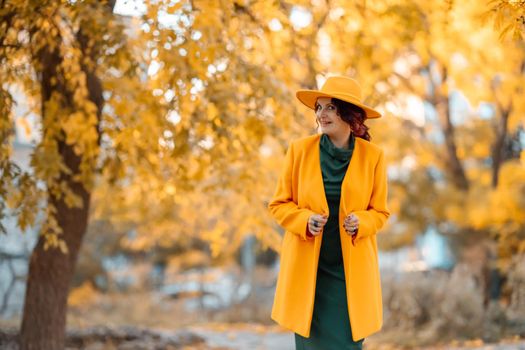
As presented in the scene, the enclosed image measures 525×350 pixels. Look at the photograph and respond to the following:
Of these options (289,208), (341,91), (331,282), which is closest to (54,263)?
(289,208)

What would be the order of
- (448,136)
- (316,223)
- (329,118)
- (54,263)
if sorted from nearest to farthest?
(316,223) → (329,118) → (54,263) → (448,136)

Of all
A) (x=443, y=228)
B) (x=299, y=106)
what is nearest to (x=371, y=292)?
(x=299, y=106)

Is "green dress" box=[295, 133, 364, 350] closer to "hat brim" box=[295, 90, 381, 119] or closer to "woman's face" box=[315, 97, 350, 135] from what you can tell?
"woman's face" box=[315, 97, 350, 135]

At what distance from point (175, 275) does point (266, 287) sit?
2138 mm

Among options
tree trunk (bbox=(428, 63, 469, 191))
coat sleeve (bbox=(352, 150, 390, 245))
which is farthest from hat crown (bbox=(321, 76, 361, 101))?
tree trunk (bbox=(428, 63, 469, 191))

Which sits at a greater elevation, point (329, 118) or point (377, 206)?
point (329, 118)

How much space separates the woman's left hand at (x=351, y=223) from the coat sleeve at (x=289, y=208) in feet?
0.56

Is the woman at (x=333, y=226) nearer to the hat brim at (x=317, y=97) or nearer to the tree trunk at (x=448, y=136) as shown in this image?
the hat brim at (x=317, y=97)

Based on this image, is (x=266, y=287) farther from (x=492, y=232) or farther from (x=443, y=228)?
(x=492, y=232)

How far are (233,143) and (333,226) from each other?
286cm

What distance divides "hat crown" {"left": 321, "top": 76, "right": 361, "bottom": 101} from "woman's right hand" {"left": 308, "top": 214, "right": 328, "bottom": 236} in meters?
0.63

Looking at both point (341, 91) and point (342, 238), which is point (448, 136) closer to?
point (341, 91)

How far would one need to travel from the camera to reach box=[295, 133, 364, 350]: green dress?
346cm

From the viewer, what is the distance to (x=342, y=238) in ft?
11.4
